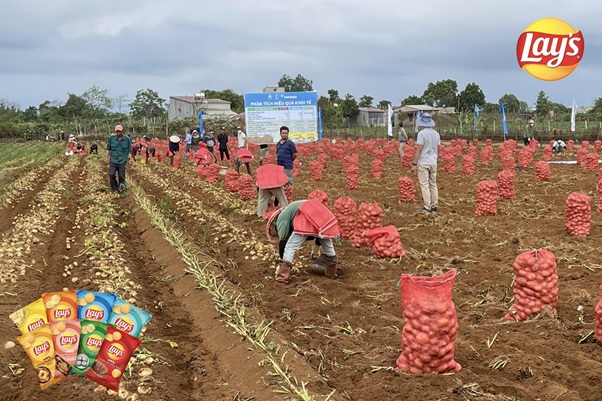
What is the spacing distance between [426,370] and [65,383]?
2.58 meters

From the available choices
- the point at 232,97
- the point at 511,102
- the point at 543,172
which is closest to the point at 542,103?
the point at 511,102

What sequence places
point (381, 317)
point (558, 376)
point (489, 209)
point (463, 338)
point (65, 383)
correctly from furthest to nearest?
point (489, 209) < point (381, 317) < point (463, 338) < point (65, 383) < point (558, 376)

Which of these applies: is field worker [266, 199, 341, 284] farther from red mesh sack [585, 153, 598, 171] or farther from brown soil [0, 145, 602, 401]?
red mesh sack [585, 153, 598, 171]

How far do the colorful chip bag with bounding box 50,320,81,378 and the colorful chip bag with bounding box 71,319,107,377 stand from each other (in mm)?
26

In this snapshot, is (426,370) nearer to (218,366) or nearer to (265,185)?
(218,366)

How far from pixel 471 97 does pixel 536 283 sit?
69848 mm

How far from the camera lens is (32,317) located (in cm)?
315

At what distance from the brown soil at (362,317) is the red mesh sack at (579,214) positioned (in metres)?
0.17

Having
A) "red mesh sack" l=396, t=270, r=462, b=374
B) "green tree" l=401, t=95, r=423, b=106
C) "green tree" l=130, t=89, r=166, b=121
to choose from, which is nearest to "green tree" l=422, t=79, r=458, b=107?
"green tree" l=401, t=95, r=423, b=106

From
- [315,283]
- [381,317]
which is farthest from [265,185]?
[381,317]

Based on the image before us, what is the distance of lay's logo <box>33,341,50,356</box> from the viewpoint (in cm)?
317

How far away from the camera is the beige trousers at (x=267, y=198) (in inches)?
→ 389

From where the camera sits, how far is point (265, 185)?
9664 millimetres

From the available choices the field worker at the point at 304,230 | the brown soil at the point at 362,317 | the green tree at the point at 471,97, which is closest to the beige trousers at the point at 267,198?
the brown soil at the point at 362,317
